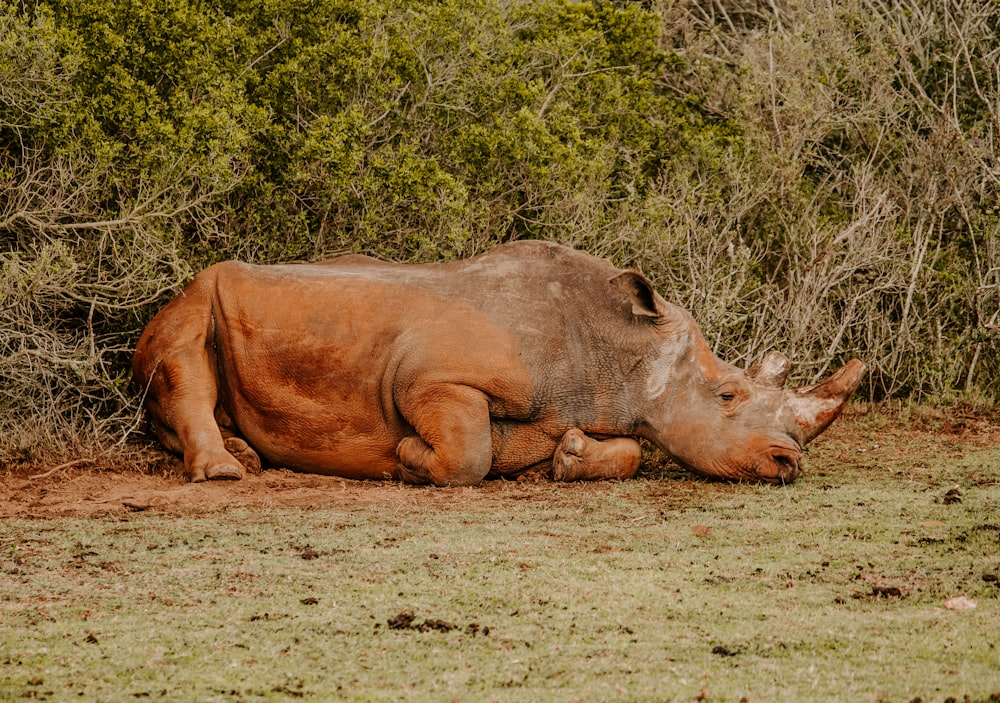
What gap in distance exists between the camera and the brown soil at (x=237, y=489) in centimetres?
793

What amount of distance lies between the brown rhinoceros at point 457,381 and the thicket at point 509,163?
615 millimetres

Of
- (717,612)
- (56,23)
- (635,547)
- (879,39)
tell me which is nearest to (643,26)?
(879,39)

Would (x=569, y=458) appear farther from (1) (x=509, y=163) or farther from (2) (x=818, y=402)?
(1) (x=509, y=163)

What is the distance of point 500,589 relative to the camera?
19.7 feet

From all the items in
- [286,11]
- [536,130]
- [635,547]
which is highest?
[286,11]

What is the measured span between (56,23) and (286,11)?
1.76m

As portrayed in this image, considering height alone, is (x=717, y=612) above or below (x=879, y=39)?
below

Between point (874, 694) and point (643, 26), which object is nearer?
point (874, 694)

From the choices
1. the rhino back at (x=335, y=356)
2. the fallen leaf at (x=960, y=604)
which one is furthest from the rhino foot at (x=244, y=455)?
the fallen leaf at (x=960, y=604)

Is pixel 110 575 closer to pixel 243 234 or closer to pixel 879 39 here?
pixel 243 234

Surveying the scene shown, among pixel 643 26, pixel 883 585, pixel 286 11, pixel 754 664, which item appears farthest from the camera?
pixel 643 26

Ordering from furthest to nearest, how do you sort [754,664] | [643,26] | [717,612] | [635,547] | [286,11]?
[643,26] < [286,11] < [635,547] < [717,612] < [754,664]

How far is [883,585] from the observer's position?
6152 mm

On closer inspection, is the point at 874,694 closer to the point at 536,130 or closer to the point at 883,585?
the point at 883,585
